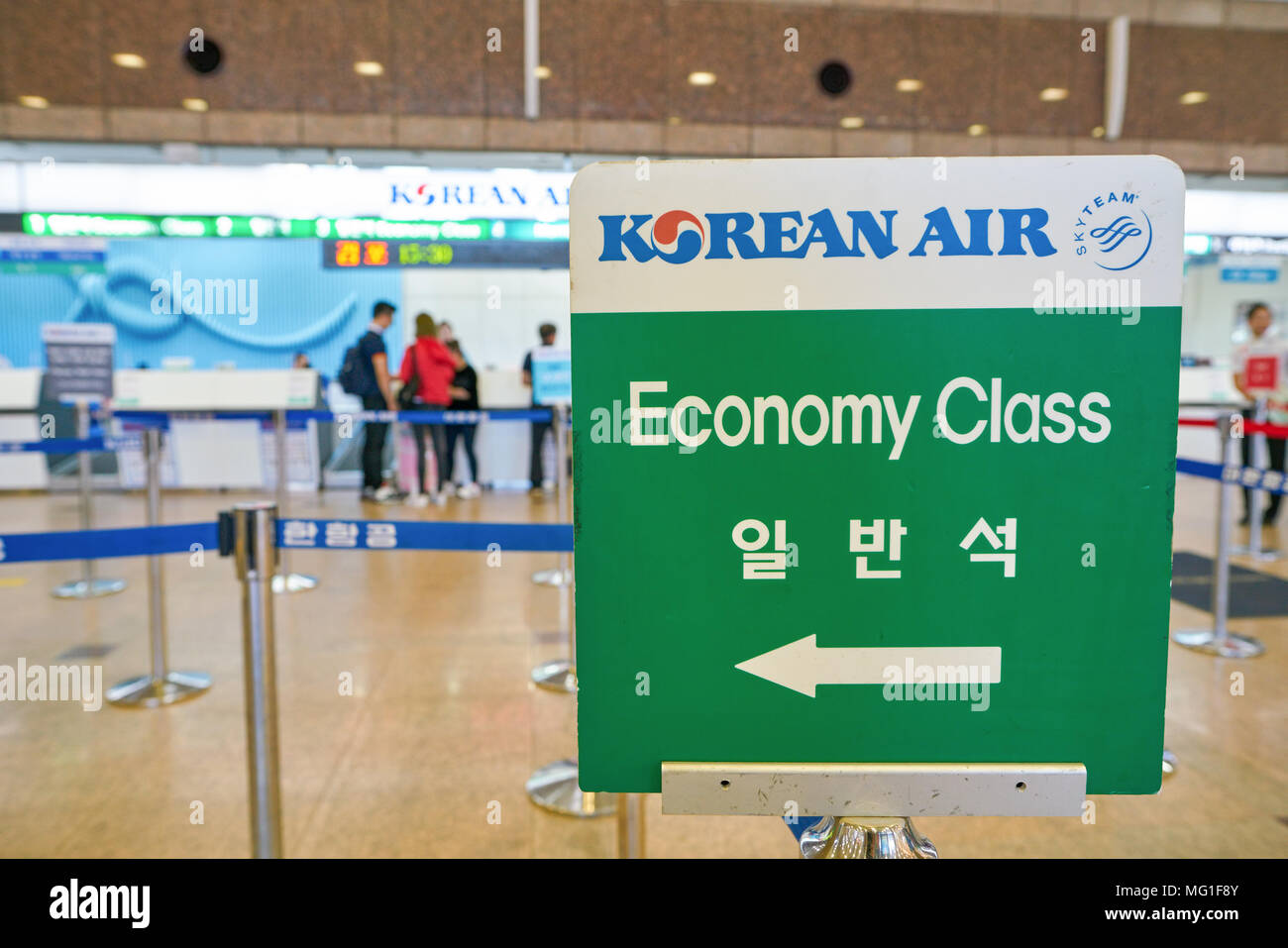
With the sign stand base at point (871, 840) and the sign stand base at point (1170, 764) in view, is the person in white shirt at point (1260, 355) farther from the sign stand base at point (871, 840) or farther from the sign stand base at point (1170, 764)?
the sign stand base at point (871, 840)

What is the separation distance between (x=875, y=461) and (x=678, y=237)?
24cm

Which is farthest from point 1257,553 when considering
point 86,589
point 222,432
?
point 222,432

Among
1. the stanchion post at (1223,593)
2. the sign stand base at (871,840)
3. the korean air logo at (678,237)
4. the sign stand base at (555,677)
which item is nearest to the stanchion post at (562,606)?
the sign stand base at (555,677)

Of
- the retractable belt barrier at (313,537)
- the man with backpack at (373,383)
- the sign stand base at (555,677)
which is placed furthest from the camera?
the man with backpack at (373,383)

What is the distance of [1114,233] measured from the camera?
684mm

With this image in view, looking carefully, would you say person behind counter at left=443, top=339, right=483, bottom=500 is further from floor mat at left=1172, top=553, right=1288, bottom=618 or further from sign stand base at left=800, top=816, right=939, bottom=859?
sign stand base at left=800, top=816, right=939, bottom=859

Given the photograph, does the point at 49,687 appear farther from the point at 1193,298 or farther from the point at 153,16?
the point at 1193,298

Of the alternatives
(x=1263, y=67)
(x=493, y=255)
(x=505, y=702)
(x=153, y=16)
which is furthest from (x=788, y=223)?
(x=1263, y=67)

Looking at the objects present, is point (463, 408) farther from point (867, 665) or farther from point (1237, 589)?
point (867, 665)

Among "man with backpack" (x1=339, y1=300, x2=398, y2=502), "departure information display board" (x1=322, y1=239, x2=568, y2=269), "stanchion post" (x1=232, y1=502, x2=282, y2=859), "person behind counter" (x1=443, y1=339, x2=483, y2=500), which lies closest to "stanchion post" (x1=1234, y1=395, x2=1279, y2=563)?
"departure information display board" (x1=322, y1=239, x2=568, y2=269)

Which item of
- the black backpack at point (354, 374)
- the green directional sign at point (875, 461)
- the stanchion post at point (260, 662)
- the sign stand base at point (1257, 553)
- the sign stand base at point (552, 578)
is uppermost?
the black backpack at point (354, 374)

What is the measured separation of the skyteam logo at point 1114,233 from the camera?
684 millimetres

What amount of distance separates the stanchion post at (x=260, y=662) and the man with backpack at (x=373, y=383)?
6.25 meters
